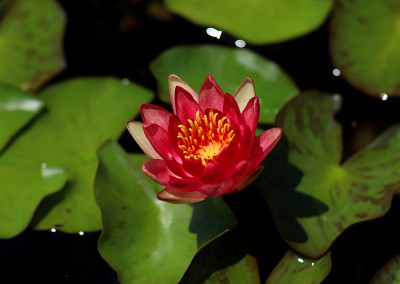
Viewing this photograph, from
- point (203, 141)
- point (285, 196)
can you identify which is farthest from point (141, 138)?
point (285, 196)

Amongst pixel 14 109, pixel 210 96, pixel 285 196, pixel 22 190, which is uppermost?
pixel 210 96

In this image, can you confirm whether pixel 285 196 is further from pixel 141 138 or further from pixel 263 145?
pixel 141 138

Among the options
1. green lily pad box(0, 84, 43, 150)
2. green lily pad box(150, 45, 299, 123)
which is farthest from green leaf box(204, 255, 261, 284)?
green lily pad box(0, 84, 43, 150)

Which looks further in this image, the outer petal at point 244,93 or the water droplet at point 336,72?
the water droplet at point 336,72

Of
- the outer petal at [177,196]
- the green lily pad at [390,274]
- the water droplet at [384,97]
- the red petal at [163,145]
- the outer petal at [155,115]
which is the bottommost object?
the outer petal at [177,196]

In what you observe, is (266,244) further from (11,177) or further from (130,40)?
(130,40)

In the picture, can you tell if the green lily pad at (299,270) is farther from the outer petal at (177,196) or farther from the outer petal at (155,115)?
the outer petal at (155,115)

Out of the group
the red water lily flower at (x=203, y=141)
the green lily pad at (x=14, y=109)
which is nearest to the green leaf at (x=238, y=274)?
the red water lily flower at (x=203, y=141)
